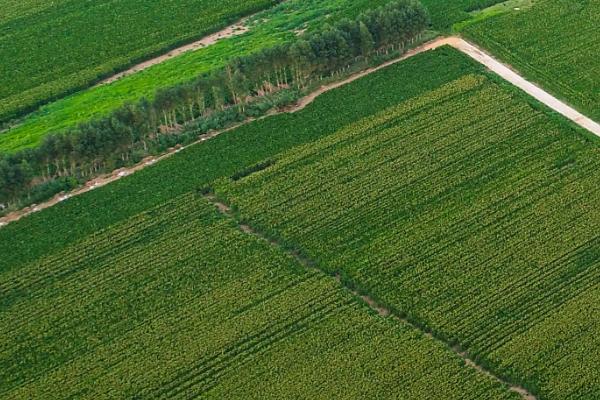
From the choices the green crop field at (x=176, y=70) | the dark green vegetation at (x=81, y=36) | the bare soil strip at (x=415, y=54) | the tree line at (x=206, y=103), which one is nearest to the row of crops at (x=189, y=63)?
the green crop field at (x=176, y=70)

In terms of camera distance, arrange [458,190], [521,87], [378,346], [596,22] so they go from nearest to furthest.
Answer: [378,346] < [458,190] < [521,87] < [596,22]

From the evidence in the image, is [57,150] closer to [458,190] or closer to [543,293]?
[458,190]

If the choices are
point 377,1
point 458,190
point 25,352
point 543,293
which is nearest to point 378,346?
point 543,293

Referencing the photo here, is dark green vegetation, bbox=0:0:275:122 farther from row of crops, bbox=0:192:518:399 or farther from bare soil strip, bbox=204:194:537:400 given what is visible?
row of crops, bbox=0:192:518:399

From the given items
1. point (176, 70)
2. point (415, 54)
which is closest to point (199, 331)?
point (176, 70)

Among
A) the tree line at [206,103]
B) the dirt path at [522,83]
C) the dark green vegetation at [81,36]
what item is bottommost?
the dirt path at [522,83]

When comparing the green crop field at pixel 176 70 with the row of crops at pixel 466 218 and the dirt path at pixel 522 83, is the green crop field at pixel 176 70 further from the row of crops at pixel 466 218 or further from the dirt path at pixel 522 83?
the row of crops at pixel 466 218
